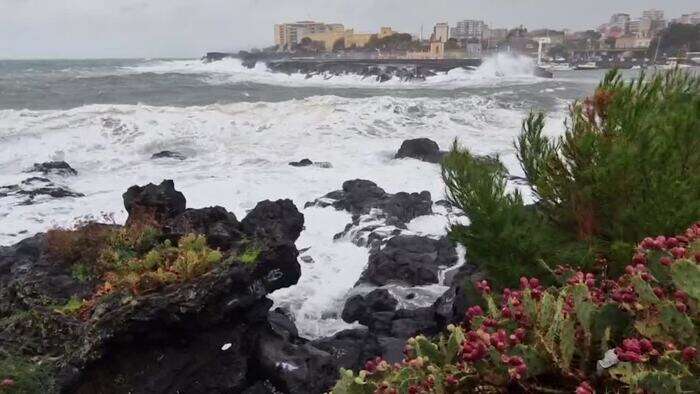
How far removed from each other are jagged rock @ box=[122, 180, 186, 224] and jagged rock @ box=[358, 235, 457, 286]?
3.56m

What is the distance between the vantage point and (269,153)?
21.1 m

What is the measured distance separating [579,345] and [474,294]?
9.57ft

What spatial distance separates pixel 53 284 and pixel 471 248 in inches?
227

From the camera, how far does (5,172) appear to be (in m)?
18.0

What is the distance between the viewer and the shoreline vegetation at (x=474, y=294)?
2.64 metres

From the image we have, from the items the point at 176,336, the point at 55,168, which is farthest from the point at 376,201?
the point at 55,168

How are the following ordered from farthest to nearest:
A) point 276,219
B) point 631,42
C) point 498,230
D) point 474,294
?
point 631,42
point 276,219
point 474,294
point 498,230

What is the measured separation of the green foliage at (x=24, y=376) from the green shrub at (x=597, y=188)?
13.5 ft

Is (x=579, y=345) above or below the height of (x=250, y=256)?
above

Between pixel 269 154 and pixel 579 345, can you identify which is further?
pixel 269 154

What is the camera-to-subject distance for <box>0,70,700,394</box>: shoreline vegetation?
2643 mm

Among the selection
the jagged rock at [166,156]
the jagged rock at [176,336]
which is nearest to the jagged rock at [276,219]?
the jagged rock at [176,336]

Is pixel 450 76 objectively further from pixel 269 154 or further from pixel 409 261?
pixel 409 261

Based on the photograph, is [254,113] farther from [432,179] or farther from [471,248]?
[471,248]
